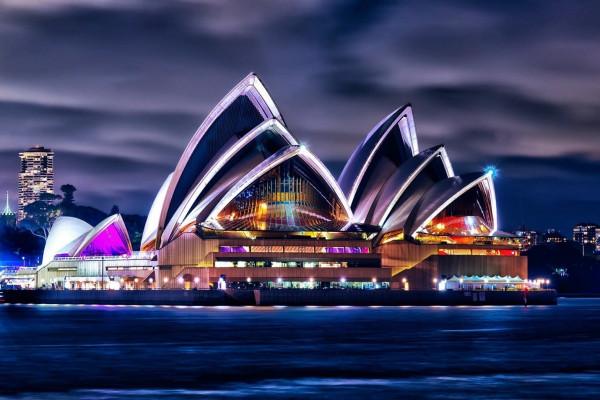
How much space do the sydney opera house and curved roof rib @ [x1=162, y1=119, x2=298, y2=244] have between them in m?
0.14

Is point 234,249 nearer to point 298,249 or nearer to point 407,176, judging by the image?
point 298,249

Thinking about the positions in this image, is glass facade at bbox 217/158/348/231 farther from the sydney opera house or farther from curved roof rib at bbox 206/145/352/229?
curved roof rib at bbox 206/145/352/229

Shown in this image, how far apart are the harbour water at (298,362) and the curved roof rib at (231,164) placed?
47.7 metres

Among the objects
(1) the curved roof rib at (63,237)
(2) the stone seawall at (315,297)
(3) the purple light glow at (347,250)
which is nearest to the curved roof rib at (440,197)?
(3) the purple light glow at (347,250)

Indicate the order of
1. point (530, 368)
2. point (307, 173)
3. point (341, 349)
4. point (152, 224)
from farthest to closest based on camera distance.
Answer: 1. point (152, 224)
2. point (307, 173)
3. point (341, 349)
4. point (530, 368)

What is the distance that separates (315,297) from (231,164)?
16.8m

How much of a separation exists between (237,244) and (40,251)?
8790 cm

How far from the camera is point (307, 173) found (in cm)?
10706

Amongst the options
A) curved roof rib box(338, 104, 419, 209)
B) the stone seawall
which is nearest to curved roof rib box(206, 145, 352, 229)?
curved roof rib box(338, 104, 419, 209)

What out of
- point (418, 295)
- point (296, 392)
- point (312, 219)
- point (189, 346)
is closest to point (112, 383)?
point (296, 392)

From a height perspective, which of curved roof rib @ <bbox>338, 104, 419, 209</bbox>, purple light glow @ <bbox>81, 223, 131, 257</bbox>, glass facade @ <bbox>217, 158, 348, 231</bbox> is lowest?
purple light glow @ <bbox>81, 223, 131, 257</bbox>

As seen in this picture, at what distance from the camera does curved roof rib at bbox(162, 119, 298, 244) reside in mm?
102938

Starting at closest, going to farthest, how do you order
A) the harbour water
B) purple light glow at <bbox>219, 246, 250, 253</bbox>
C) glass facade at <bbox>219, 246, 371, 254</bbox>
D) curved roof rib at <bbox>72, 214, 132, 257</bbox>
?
1. the harbour water
2. purple light glow at <bbox>219, 246, 250, 253</bbox>
3. glass facade at <bbox>219, 246, 371, 254</bbox>
4. curved roof rib at <bbox>72, 214, 132, 257</bbox>

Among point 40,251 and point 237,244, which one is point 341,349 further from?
point 40,251
